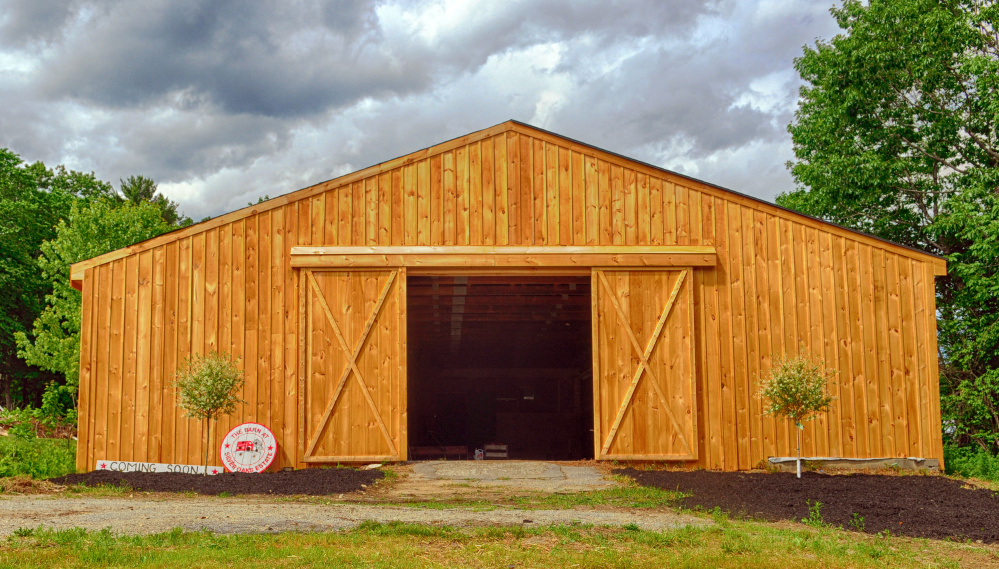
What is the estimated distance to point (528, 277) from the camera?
44.7ft

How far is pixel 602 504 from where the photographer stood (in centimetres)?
914

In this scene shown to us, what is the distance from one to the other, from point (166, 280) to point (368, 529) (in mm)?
7560

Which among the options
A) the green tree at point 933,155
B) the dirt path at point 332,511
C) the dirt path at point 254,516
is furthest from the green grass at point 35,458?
the green tree at point 933,155

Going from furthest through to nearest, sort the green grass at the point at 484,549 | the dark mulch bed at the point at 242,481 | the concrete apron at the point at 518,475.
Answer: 1. the concrete apron at the point at 518,475
2. the dark mulch bed at the point at 242,481
3. the green grass at the point at 484,549

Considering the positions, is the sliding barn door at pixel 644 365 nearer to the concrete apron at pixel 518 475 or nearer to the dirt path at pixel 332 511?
the concrete apron at pixel 518 475

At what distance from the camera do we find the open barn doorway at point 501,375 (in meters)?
18.2

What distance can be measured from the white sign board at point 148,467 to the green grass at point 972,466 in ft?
39.2

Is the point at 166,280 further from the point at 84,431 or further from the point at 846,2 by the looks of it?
the point at 846,2

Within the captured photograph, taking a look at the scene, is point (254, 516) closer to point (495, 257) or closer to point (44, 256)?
point (495, 257)

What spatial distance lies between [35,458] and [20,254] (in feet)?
63.4

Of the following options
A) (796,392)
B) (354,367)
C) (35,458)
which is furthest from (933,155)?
(35,458)

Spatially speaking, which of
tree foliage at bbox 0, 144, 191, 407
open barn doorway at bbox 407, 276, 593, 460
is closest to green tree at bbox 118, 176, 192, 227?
tree foliage at bbox 0, 144, 191, 407

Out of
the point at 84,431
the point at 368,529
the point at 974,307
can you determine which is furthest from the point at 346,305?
the point at 974,307

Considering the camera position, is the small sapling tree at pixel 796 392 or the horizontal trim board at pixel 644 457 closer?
the small sapling tree at pixel 796 392
